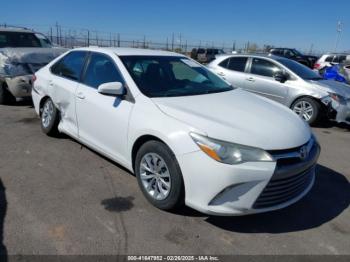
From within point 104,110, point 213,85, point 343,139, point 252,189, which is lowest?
point 343,139

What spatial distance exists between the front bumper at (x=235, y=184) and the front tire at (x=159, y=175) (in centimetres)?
11

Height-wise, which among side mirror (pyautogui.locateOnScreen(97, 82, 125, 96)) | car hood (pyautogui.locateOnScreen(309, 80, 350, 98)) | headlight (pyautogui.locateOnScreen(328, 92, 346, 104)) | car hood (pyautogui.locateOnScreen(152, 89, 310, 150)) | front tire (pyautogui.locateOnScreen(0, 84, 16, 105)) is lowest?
front tire (pyautogui.locateOnScreen(0, 84, 16, 105))

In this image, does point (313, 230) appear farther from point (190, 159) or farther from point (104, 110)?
point (104, 110)

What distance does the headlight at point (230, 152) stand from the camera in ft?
9.12

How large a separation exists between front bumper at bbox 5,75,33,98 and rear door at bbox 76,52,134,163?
3.55 metres

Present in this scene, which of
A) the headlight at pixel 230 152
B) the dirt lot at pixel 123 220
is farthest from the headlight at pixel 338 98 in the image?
the headlight at pixel 230 152

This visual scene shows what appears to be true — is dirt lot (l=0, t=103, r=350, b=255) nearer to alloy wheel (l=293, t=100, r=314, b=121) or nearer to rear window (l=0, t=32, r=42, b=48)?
alloy wheel (l=293, t=100, r=314, b=121)

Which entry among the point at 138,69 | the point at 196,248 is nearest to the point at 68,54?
the point at 138,69

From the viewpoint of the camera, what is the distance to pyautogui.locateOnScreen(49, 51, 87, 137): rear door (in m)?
4.55

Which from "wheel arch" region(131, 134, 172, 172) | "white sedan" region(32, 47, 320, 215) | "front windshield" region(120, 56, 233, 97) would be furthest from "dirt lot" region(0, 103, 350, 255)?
"front windshield" region(120, 56, 233, 97)

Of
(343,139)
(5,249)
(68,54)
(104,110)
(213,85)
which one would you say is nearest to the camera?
(5,249)

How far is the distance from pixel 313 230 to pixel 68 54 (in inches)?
163

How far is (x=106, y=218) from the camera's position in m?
3.21

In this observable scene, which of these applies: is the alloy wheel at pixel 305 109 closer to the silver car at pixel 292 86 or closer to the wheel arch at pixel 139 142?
the silver car at pixel 292 86
